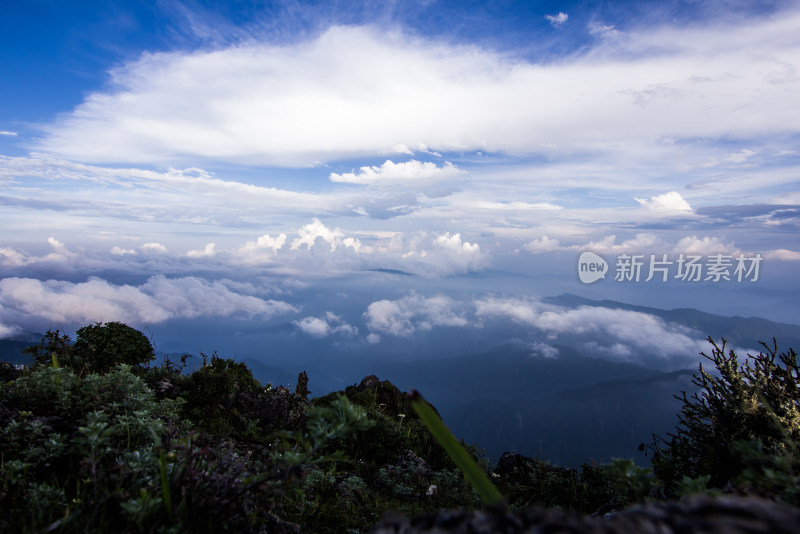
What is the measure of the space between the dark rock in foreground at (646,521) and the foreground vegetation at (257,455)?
537 millimetres

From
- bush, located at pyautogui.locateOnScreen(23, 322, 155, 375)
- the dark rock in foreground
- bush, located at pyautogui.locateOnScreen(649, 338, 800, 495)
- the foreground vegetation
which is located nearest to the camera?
the dark rock in foreground

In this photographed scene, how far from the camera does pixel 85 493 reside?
3.64m

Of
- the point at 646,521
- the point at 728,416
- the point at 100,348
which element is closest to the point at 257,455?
the point at 646,521

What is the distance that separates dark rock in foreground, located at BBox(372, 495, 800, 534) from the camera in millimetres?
1247

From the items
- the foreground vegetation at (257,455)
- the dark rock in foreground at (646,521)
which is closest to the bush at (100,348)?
the foreground vegetation at (257,455)

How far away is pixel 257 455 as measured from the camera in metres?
6.38

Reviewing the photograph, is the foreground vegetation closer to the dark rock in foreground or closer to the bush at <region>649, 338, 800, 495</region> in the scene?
the bush at <region>649, 338, 800, 495</region>

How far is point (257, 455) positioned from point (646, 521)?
6.17 m

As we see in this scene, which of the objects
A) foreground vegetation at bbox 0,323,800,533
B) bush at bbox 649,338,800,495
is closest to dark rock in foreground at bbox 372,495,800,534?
foreground vegetation at bbox 0,323,800,533

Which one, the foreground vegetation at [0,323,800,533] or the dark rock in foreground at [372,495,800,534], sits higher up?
the dark rock in foreground at [372,495,800,534]

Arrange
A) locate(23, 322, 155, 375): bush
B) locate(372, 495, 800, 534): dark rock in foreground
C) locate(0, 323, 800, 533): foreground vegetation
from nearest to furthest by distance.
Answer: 1. locate(372, 495, 800, 534): dark rock in foreground
2. locate(0, 323, 800, 533): foreground vegetation
3. locate(23, 322, 155, 375): bush

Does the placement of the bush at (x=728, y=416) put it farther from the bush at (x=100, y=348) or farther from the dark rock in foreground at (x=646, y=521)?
the bush at (x=100, y=348)

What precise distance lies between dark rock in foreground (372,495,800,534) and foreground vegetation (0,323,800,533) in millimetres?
537

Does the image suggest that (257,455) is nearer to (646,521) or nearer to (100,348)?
(646,521)
